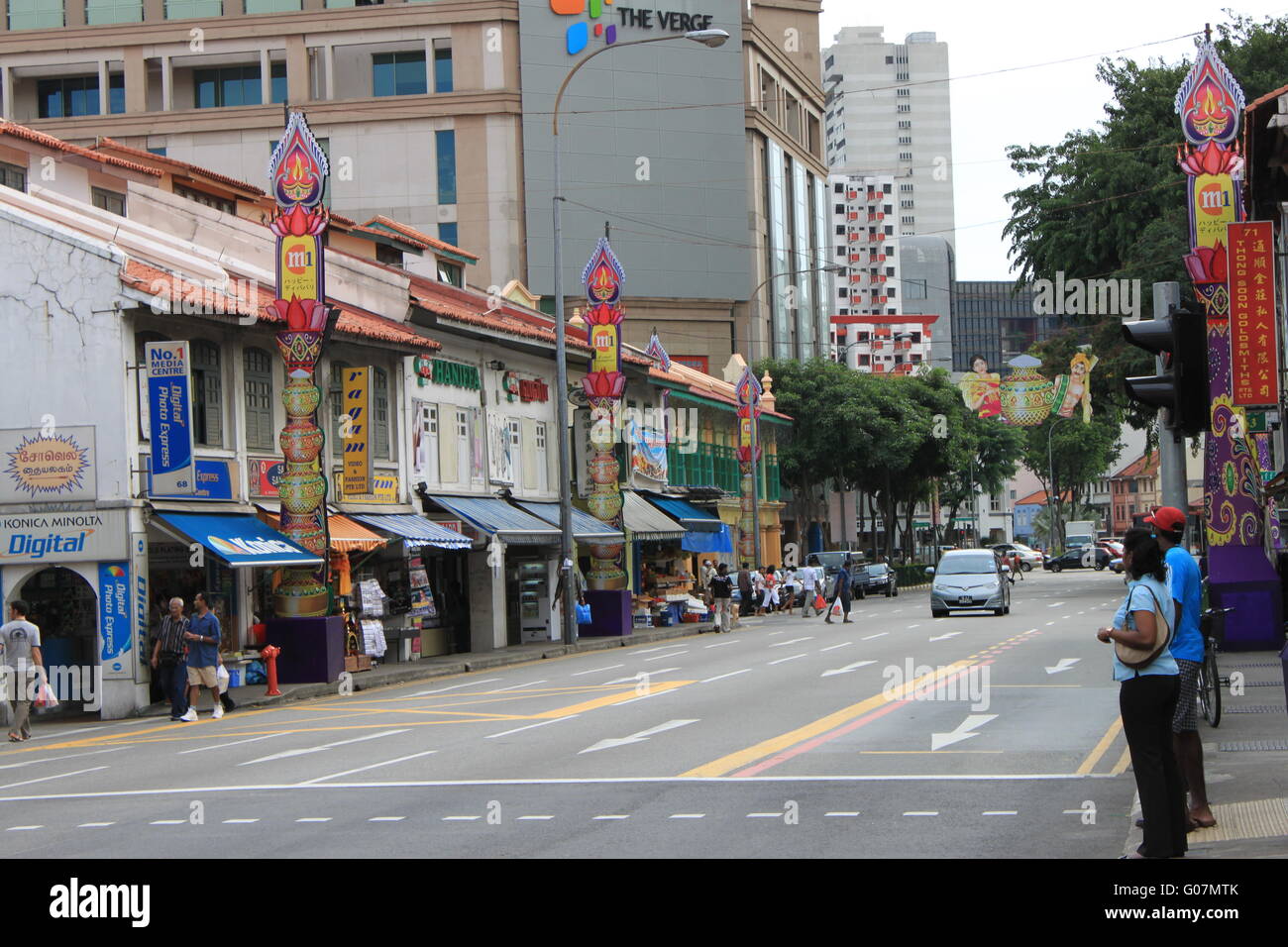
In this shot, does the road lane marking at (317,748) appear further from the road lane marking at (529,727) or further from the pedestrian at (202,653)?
the pedestrian at (202,653)

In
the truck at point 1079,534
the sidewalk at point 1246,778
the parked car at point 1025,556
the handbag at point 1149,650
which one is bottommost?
the parked car at point 1025,556

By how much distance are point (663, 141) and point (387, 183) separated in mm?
13474

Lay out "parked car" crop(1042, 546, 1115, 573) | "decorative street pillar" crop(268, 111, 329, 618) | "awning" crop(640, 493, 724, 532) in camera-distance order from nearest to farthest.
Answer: "decorative street pillar" crop(268, 111, 329, 618)
"awning" crop(640, 493, 724, 532)
"parked car" crop(1042, 546, 1115, 573)

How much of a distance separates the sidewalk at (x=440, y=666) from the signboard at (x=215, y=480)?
3.24m

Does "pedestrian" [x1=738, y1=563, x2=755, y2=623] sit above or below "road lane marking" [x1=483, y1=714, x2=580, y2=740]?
below

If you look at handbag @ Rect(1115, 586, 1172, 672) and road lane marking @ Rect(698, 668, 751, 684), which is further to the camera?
road lane marking @ Rect(698, 668, 751, 684)

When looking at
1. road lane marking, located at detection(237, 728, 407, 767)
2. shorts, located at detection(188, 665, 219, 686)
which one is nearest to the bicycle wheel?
road lane marking, located at detection(237, 728, 407, 767)

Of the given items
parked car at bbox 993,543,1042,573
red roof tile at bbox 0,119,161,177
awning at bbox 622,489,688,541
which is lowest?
parked car at bbox 993,543,1042,573

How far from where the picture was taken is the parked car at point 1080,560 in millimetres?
99550

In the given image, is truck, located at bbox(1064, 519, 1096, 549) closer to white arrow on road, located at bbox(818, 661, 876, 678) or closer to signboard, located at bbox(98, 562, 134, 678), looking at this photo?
white arrow on road, located at bbox(818, 661, 876, 678)

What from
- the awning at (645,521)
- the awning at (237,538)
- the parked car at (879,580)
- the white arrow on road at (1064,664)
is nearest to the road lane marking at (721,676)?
the white arrow on road at (1064,664)

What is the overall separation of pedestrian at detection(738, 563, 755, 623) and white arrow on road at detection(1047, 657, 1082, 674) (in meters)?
26.3

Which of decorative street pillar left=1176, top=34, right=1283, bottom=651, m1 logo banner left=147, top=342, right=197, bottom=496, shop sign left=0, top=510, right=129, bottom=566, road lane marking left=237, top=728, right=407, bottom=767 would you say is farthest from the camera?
m1 logo banner left=147, top=342, right=197, bottom=496

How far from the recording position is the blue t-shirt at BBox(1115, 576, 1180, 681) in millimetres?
9422
